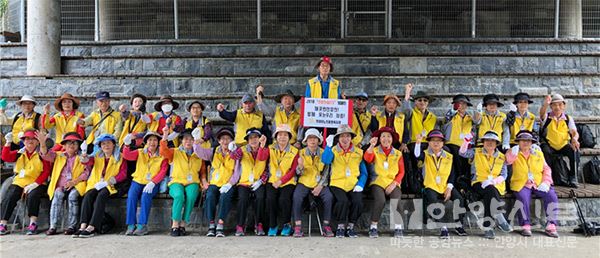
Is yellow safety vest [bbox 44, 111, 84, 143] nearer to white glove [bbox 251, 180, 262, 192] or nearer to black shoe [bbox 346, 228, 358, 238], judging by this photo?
white glove [bbox 251, 180, 262, 192]

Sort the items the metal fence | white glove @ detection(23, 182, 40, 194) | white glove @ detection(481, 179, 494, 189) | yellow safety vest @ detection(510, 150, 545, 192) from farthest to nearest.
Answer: the metal fence
white glove @ detection(23, 182, 40, 194)
yellow safety vest @ detection(510, 150, 545, 192)
white glove @ detection(481, 179, 494, 189)

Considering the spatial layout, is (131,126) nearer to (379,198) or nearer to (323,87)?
(323,87)

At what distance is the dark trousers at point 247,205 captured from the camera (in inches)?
225

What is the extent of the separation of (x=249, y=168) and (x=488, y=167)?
335 centimetres

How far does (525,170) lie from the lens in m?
5.91

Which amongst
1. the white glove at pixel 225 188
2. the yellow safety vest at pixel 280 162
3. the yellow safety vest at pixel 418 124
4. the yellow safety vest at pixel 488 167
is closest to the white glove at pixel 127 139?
the white glove at pixel 225 188

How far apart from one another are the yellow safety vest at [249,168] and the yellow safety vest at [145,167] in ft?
3.96

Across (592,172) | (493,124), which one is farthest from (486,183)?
(592,172)

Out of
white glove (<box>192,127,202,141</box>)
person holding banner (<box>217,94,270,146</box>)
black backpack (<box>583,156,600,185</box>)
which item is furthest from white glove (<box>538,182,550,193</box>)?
white glove (<box>192,127,202,141</box>)

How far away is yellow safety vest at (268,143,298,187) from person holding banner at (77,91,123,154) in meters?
2.76

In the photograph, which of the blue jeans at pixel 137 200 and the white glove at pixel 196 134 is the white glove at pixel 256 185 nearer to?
the white glove at pixel 196 134

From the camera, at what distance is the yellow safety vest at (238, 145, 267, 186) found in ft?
19.3

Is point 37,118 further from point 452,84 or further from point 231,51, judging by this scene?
point 452,84

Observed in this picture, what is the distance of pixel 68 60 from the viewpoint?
977cm
